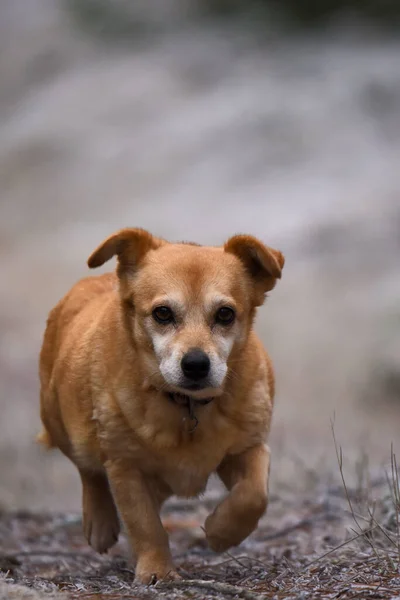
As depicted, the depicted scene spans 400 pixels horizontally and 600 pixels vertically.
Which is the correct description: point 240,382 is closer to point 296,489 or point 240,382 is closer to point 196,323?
point 196,323

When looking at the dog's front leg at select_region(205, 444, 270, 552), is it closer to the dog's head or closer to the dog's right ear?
the dog's head

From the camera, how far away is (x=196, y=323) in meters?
4.96

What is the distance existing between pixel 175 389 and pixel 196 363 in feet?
1.22

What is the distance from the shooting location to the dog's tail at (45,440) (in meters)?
6.96

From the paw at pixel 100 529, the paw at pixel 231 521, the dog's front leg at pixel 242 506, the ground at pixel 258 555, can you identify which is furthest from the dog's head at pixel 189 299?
the paw at pixel 100 529

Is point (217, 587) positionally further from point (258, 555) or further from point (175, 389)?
point (258, 555)

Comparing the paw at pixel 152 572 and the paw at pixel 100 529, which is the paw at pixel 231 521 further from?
the paw at pixel 100 529

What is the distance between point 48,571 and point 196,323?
224 cm

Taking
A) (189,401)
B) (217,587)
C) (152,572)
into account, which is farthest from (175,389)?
(217,587)

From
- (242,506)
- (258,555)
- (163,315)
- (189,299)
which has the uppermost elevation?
(189,299)

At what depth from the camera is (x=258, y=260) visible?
17.8 ft

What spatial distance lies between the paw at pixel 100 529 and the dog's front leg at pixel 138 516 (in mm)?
889

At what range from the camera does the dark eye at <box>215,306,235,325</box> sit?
506 cm

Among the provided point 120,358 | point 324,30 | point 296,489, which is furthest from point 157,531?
point 324,30
